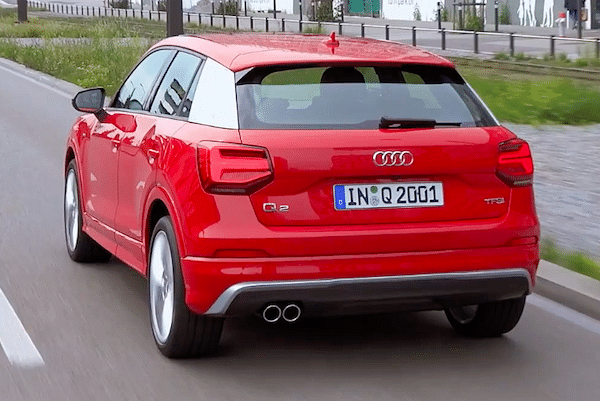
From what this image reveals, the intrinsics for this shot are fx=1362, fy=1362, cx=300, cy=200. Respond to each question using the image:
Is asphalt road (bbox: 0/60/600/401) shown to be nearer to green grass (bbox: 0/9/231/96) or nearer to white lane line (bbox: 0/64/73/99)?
green grass (bbox: 0/9/231/96)

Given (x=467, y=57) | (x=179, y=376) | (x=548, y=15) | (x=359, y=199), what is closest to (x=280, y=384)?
(x=179, y=376)

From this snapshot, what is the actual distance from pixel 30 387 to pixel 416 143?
192 cm

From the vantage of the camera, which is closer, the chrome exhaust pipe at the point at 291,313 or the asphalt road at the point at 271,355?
the asphalt road at the point at 271,355

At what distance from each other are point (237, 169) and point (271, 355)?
3.52 ft

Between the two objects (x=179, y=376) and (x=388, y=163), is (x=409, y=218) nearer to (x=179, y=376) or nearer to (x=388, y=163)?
(x=388, y=163)

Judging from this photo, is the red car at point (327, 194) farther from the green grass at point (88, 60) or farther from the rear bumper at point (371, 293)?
the green grass at point (88, 60)

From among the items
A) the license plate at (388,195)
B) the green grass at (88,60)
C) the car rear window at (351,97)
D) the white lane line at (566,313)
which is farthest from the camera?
the green grass at (88,60)

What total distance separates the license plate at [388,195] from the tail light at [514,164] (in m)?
0.33

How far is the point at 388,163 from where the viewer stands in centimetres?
575

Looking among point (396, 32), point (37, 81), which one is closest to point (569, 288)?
point (37, 81)

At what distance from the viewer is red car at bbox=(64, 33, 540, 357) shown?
18.6 ft

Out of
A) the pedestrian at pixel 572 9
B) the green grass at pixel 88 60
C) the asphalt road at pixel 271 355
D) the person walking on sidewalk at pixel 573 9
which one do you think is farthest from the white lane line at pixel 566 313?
the pedestrian at pixel 572 9

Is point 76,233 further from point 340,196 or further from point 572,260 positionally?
point 340,196

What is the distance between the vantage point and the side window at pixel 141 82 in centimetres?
721
